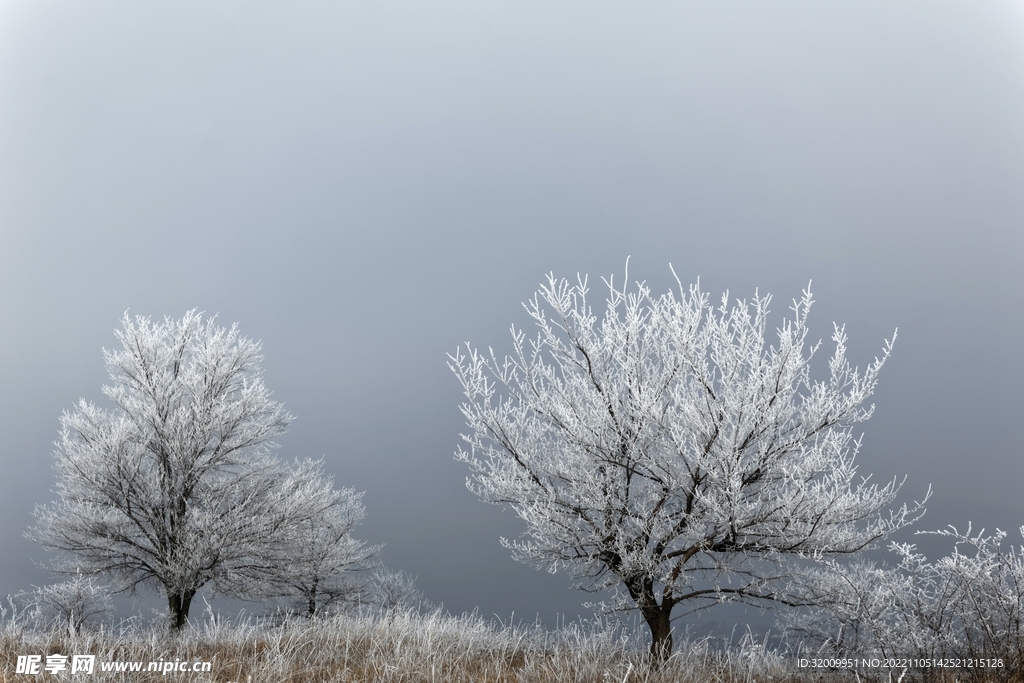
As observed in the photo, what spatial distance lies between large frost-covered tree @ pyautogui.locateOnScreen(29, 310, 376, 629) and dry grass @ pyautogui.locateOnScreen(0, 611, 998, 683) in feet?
10.7

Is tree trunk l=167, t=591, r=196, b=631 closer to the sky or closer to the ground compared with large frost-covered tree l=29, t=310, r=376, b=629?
closer to the ground

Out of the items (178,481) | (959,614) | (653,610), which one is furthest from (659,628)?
(178,481)

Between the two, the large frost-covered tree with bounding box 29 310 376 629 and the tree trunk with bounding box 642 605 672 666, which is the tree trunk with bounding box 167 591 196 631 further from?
the tree trunk with bounding box 642 605 672 666

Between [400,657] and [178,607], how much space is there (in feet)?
31.2

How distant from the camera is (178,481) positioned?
45.8 ft

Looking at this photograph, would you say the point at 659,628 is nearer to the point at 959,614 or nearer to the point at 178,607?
the point at 959,614

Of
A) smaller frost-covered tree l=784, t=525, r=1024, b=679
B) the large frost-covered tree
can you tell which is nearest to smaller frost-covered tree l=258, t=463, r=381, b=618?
the large frost-covered tree

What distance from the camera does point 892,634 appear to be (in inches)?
310

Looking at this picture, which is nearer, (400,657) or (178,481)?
(400,657)

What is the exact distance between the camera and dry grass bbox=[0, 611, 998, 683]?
6688mm

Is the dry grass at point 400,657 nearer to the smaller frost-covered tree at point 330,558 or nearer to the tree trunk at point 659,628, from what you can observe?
the tree trunk at point 659,628

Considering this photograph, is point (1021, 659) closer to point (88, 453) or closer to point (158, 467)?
point (158, 467)

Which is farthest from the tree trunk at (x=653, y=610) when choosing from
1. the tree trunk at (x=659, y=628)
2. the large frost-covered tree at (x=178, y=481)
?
the large frost-covered tree at (x=178, y=481)

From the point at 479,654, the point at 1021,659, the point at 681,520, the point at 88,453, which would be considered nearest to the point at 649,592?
the point at 681,520
